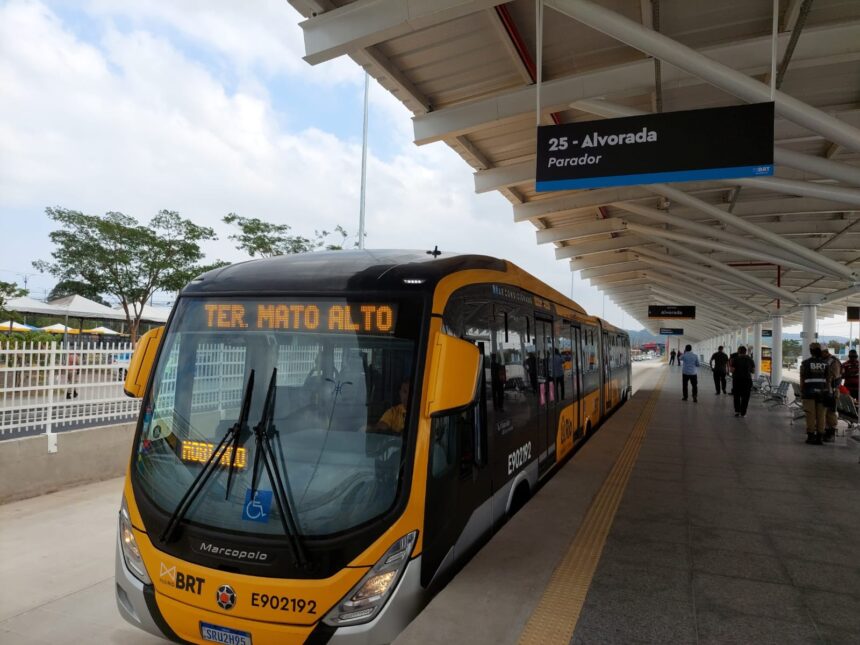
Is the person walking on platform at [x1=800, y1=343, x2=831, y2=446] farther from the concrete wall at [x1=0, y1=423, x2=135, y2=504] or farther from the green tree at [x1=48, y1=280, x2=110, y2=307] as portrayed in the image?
the green tree at [x1=48, y1=280, x2=110, y2=307]

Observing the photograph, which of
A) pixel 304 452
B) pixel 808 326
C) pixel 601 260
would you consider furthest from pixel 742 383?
pixel 304 452

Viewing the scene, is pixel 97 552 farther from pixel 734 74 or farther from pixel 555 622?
pixel 734 74

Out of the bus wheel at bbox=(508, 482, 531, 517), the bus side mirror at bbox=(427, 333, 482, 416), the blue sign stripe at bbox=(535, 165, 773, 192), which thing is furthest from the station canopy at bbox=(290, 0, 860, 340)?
the bus side mirror at bbox=(427, 333, 482, 416)

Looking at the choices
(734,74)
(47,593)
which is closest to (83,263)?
(47,593)

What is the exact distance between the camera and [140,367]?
3.90 metres

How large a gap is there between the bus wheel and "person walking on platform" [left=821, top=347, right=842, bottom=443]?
7.72 metres

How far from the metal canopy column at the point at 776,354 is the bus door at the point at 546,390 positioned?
69.5 ft

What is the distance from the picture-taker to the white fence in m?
7.00

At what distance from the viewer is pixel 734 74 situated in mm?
7117

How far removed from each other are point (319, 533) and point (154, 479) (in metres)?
1.19

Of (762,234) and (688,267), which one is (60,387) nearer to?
(762,234)

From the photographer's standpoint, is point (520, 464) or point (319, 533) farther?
point (520, 464)

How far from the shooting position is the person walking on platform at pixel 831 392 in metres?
Answer: 10.5

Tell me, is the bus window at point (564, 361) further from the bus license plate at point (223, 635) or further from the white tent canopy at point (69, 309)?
the white tent canopy at point (69, 309)
